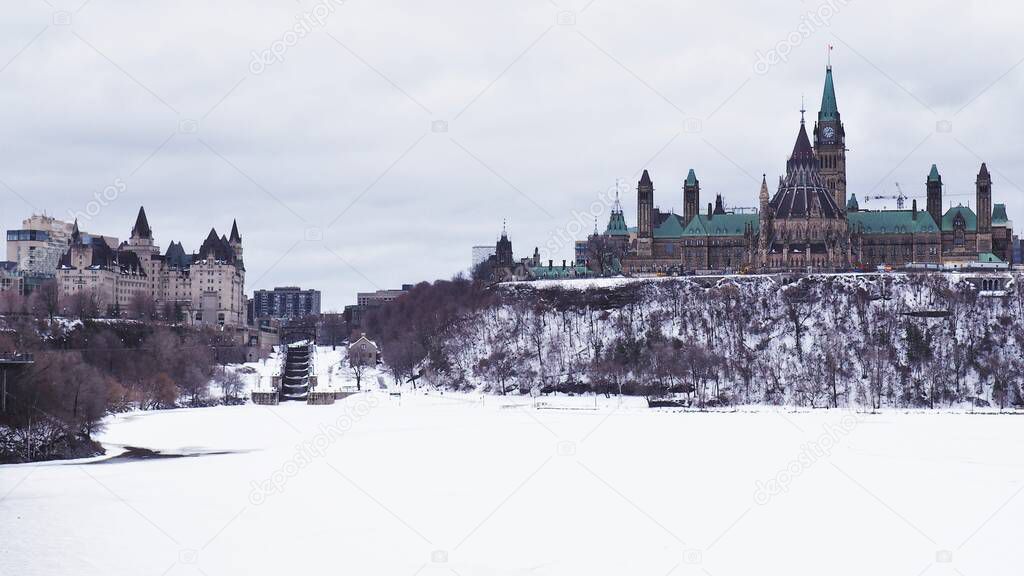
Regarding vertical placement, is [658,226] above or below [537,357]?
above

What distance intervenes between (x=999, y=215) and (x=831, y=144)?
2459 centimetres

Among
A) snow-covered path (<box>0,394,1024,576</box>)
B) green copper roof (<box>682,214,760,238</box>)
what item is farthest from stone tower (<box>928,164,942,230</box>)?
snow-covered path (<box>0,394,1024,576</box>)

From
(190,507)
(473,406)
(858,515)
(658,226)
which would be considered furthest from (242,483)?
(658,226)

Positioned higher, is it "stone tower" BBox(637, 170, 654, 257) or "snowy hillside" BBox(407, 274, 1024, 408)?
"stone tower" BBox(637, 170, 654, 257)

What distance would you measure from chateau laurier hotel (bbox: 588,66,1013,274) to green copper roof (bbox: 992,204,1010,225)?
13cm

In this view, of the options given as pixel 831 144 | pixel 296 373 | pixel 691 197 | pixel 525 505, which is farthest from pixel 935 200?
pixel 525 505

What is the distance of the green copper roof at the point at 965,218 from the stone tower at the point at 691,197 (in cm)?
3344

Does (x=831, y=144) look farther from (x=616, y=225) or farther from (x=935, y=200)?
(x=616, y=225)

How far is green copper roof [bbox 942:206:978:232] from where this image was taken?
551 ft

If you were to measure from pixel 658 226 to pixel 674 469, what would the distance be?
12630cm

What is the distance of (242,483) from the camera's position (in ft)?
185

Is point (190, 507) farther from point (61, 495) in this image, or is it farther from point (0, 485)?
point (0, 485)

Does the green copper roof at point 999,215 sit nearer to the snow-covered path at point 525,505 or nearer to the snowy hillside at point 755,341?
the snowy hillside at point 755,341

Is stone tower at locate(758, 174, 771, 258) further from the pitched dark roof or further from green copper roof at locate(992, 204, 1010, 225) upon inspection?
green copper roof at locate(992, 204, 1010, 225)
